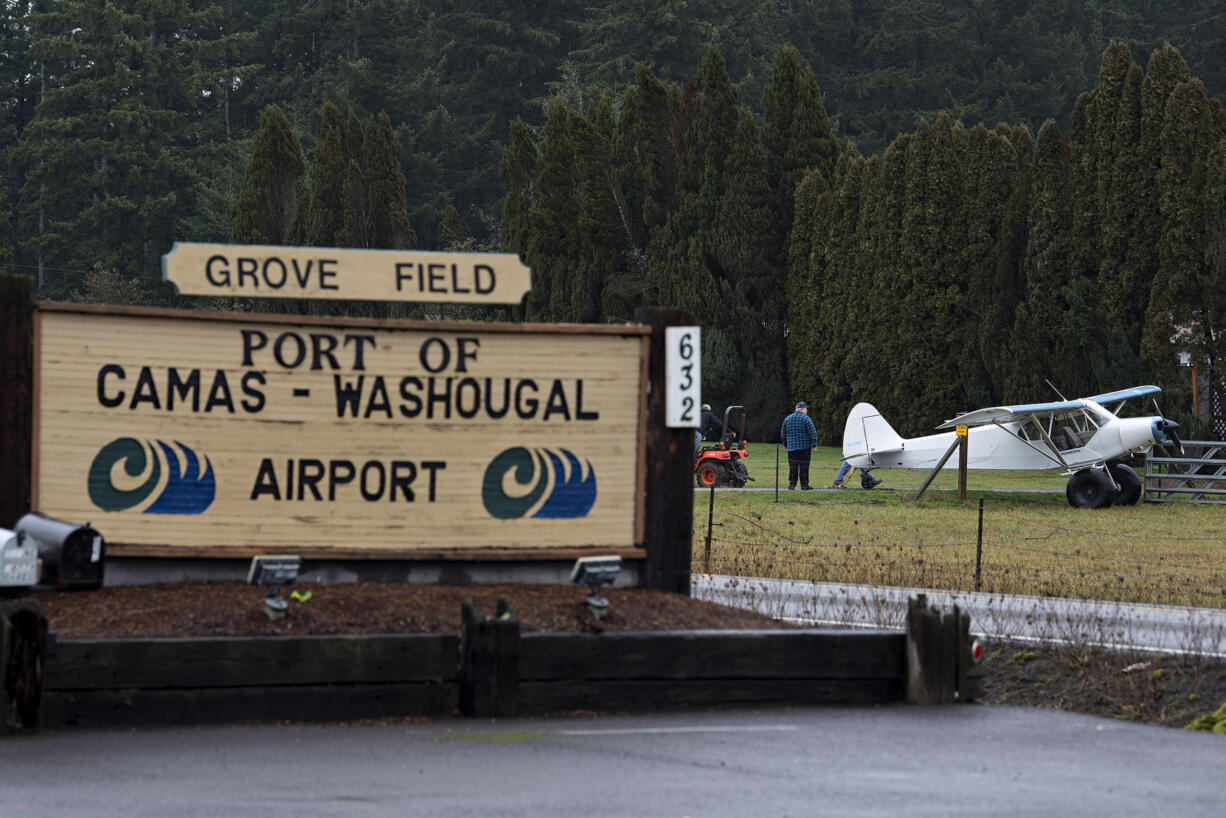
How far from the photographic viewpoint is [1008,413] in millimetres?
33000

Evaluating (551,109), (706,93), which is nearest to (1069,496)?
(706,93)

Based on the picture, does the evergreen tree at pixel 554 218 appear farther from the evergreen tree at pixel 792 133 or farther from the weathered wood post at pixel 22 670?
the weathered wood post at pixel 22 670

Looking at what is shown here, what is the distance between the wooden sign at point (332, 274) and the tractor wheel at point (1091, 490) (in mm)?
21124

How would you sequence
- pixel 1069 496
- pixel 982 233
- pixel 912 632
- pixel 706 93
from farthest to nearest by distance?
pixel 706 93, pixel 982 233, pixel 1069 496, pixel 912 632

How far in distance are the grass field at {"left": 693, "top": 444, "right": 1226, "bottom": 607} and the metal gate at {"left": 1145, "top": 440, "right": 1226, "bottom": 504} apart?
42.9 inches

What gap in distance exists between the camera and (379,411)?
41.4 feet

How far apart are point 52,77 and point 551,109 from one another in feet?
143

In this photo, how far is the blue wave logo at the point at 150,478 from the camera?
12.2 metres

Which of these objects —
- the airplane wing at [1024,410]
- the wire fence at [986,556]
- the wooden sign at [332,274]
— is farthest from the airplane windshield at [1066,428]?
the wooden sign at [332,274]

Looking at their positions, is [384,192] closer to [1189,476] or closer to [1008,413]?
[1008,413]

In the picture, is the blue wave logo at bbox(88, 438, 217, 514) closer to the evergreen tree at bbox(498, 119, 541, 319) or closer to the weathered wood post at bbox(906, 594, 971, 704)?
the weathered wood post at bbox(906, 594, 971, 704)

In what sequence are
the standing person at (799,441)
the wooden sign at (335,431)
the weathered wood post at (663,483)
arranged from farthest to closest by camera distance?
the standing person at (799,441) → the weathered wood post at (663,483) → the wooden sign at (335,431)

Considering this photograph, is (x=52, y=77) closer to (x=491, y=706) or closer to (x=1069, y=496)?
(x=1069, y=496)

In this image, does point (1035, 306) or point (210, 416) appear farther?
point (1035, 306)
